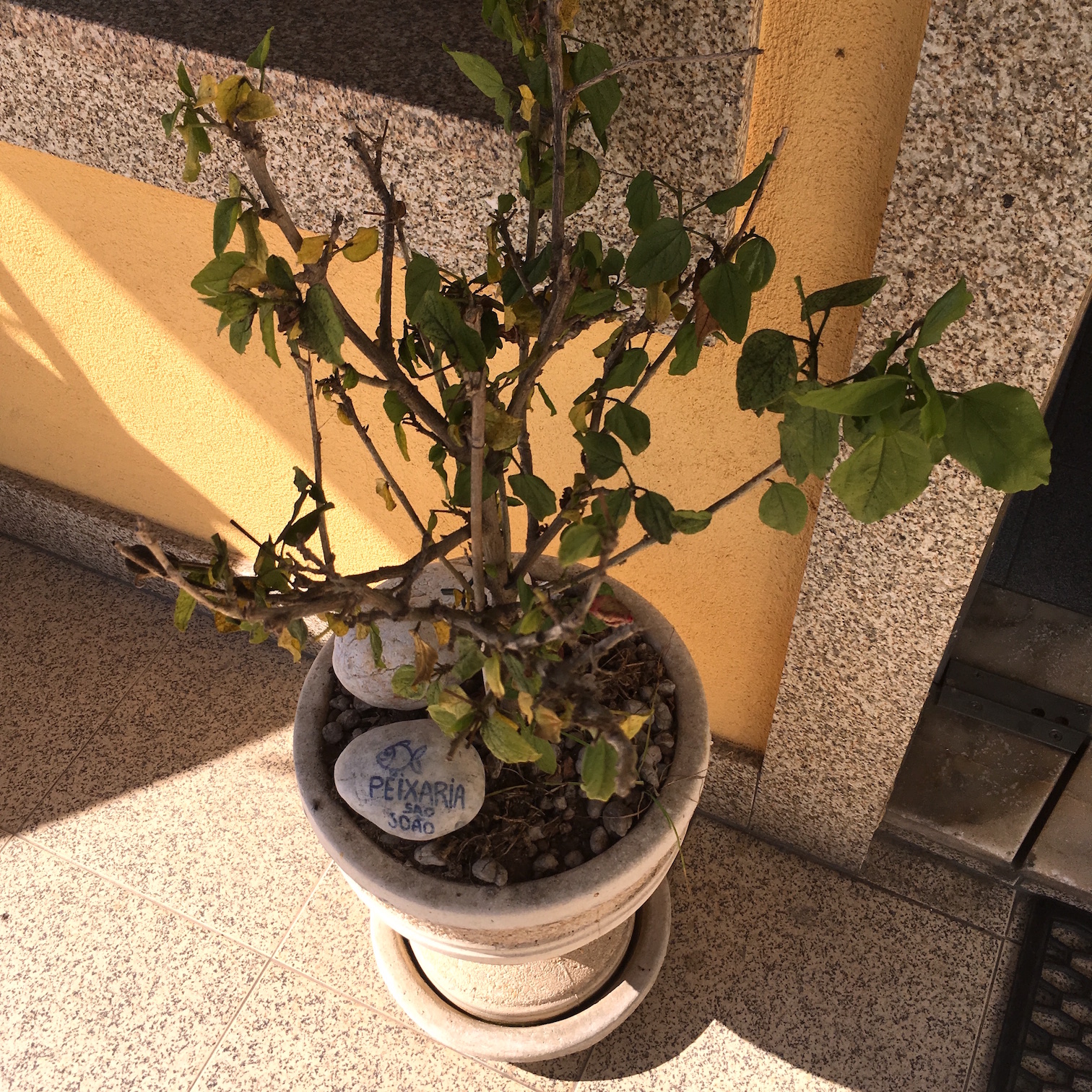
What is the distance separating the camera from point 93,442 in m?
2.69

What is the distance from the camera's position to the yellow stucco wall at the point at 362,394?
50.8 inches

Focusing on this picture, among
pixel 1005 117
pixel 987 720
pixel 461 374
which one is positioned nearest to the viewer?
pixel 461 374

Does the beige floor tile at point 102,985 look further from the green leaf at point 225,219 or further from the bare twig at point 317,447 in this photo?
A: the green leaf at point 225,219

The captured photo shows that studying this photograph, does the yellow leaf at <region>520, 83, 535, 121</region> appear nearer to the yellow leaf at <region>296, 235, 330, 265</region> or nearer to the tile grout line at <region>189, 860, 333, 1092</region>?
the yellow leaf at <region>296, 235, 330, 265</region>

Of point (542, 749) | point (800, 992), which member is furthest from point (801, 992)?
point (542, 749)

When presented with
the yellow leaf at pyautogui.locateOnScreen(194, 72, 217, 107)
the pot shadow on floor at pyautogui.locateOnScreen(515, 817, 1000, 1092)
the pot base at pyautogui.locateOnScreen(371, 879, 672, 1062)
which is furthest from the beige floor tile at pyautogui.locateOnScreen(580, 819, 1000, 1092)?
the yellow leaf at pyautogui.locateOnScreen(194, 72, 217, 107)

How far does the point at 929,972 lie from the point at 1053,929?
0.30 meters

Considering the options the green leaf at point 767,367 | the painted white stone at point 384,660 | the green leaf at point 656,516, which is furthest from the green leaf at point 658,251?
the painted white stone at point 384,660

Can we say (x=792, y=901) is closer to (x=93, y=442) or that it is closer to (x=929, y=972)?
(x=929, y=972)

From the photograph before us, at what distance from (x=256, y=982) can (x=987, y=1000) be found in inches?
62.2

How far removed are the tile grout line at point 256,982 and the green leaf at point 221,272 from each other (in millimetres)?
1819

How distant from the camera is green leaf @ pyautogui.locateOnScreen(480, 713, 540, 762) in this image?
3.57 feet

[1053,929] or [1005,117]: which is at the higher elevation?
[1005,117]

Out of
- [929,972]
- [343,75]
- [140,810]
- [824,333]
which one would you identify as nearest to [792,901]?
[929,972]
